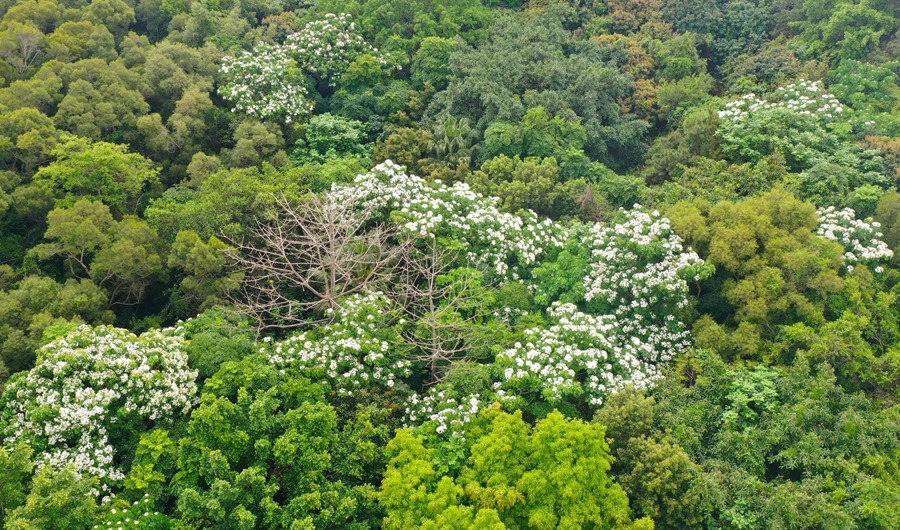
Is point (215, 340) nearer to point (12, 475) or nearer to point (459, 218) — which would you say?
point (12, 475)

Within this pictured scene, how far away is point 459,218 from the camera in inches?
673

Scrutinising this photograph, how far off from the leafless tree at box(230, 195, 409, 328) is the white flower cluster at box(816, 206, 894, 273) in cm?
1031

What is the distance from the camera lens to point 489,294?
1584 centimetres

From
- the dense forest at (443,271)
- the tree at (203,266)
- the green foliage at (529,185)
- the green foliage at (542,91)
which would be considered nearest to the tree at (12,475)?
the dense forest at (443,271)

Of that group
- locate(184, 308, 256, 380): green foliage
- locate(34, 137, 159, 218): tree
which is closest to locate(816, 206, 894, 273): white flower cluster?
locate(184, 308, 256, 380): green foliage

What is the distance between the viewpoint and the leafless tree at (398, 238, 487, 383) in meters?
14.5

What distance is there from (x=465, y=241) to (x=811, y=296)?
8199 mm

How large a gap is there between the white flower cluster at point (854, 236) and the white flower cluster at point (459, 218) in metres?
6.51

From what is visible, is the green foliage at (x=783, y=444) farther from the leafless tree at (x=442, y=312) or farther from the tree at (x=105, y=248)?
the tree at (x=105, y=248)

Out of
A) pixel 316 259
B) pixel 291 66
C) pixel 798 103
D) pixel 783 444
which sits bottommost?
pixel 783 444

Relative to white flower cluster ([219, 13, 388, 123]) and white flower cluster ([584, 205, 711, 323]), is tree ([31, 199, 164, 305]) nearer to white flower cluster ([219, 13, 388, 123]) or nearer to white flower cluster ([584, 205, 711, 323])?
white flower cluster ([219, 13, 388, 123])

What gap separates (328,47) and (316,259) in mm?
12814

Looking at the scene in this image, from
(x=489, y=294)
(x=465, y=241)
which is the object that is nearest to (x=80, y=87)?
(x=465, y=241)

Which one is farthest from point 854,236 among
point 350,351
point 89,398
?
point 89,398
